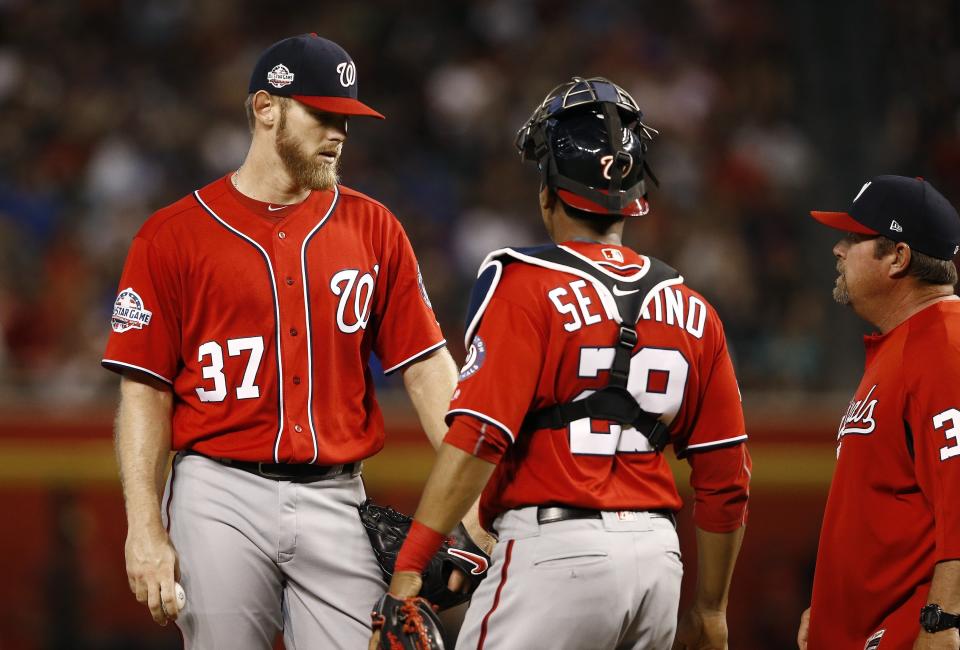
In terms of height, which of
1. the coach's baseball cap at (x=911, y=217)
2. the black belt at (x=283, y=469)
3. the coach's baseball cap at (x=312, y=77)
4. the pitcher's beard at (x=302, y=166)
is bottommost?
the black belt at (x=283, y=469)

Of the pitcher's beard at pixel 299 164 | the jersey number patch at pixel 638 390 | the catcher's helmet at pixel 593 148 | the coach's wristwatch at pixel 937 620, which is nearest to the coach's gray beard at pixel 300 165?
the pitcher's beard at pixel 299 164

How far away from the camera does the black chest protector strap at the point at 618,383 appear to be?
3150mm

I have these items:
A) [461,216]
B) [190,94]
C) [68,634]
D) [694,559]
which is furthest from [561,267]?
[190,94]

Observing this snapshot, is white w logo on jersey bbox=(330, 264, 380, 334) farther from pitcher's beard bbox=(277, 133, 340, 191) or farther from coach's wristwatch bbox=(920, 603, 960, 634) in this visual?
coach's wristwatch bbox=(920, 603, 960, 634)

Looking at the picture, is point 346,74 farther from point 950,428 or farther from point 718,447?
point 950,428

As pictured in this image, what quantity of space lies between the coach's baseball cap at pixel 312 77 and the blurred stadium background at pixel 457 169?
4.02 m

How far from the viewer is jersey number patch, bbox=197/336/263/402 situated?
358 centimetres

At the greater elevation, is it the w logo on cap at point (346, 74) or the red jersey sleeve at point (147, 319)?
the w logo on cap at point (346, 74)

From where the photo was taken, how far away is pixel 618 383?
3154 mm

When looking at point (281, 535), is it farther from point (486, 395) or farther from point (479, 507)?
point (486, 395)

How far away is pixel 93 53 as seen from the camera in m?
10.8

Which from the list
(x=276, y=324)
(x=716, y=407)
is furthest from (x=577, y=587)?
(x=276, y=324)

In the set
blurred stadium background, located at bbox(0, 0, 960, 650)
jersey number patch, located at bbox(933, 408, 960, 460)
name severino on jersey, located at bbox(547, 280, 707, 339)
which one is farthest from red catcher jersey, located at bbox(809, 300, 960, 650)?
blurred stadium background, located at bbox(0, 0, 960, 650)

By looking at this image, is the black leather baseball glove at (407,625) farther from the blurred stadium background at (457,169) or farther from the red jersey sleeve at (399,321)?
the blurred stadium background at (457,169)
